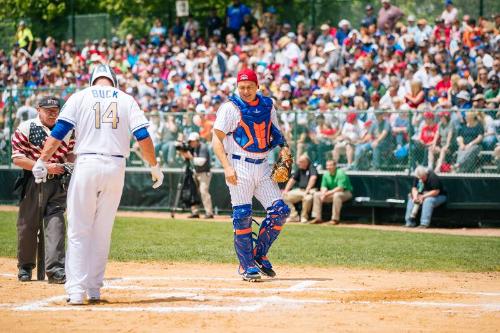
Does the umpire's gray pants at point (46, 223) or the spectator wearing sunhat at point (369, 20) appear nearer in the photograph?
the umpire's gray pants at point (46, 223)

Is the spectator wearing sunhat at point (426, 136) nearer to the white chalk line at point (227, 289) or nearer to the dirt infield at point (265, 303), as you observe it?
the dirt infield at point (265, 303)

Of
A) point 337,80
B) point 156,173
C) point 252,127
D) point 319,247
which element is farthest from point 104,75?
point 337,80

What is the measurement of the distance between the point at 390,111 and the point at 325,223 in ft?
9.02

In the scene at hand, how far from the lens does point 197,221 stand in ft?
63.9

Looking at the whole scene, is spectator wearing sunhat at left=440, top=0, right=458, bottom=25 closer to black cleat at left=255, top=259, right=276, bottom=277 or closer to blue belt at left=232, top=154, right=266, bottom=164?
blue belt at left=232, top=154, right=266, bottom=164

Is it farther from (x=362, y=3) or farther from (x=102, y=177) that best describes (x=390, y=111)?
(x=102, y=177)

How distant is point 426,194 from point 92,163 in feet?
36.5

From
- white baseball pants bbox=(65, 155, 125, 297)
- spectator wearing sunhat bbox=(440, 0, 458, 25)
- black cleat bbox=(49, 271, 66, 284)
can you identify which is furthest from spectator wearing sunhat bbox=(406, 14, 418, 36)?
white baseball pants bbox=(65, 155, 125, 297)

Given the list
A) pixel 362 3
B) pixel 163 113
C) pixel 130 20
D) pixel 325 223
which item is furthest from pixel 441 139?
pixel 130 20

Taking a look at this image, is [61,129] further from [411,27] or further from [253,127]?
[411,27]

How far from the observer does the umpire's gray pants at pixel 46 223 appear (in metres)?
9.98

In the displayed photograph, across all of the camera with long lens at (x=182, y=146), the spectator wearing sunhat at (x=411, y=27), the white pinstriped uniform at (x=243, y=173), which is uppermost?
the spectator wearing sunhat at (x=411, y=27)

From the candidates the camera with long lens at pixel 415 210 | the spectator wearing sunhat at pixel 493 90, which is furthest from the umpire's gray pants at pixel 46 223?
the spectator wearing sunhat at pixel 493 90

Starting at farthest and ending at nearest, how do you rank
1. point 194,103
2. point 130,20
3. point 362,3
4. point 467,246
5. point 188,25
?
point 130,20
point 188,25
point 362,3
point 194,103
point 467,246
